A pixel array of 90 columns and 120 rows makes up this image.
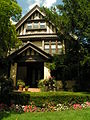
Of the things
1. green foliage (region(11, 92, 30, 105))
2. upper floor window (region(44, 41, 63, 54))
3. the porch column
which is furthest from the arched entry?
green foliage (region(11, 92, 30, 105))

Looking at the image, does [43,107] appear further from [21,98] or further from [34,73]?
[34,73]

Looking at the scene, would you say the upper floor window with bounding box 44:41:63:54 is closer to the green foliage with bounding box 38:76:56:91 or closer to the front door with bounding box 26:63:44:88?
the front door with bounding box 26:63:44:88

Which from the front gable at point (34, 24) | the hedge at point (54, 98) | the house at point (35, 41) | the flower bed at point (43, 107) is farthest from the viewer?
the front gable at point (34, 24)

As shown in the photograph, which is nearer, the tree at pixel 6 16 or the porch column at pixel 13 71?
the tree at pixel 6 16

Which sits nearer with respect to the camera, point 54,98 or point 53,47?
point 54,98

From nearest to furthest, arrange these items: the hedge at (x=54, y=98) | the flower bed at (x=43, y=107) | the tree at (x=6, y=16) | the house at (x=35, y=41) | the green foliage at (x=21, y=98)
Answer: the flower bed at (x=43, y=107)
the tree at (x=6, y=16)
the hedge at (x=54, y=98)
the green foliage at (x=21, y=98)
the house at (x=35, y=41)

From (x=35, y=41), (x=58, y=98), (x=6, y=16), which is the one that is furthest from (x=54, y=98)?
(x=35, y=41)

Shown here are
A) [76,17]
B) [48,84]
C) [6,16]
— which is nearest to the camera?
[6,16]

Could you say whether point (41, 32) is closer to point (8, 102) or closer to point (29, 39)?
point (29, 39)

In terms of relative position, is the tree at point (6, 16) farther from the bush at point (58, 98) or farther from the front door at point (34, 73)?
the front door at point (34, 73)

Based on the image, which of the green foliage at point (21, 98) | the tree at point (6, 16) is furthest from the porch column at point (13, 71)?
the green foliage at point (21, 98)

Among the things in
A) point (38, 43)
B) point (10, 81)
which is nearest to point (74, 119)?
point (10, 81)

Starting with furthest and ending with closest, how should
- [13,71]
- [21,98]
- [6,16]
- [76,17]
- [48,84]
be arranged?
1. [13,71]
2. [48,84]
3. [76,17]
4. [21,98]
5. [6,16]

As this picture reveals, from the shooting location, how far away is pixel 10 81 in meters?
17.4
